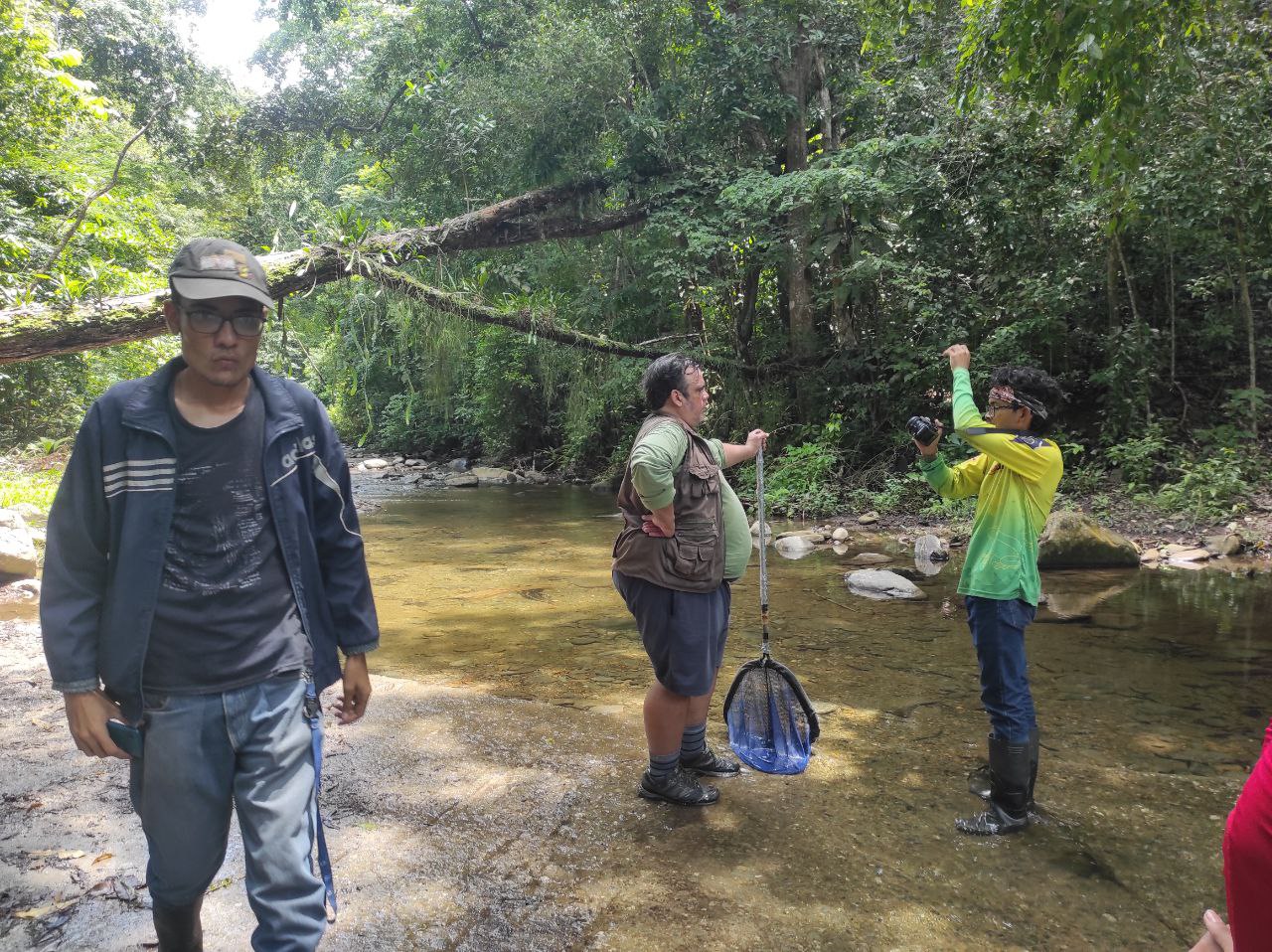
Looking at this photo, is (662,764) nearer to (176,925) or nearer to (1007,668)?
(1007,668)

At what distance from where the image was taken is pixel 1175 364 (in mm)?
12180

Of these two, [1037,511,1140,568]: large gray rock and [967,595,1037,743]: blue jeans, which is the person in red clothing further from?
[1037,511,1140,568]: large gray rock

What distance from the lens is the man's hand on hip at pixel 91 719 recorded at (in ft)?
6.31

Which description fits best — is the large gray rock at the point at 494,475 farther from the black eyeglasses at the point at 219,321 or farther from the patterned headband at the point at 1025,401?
the black eyeglasses at the point at 219,321

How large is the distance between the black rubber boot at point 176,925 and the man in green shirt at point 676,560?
1814mm

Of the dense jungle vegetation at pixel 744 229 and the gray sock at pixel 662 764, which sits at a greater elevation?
the dense jungle vegetation at pixel 744 229

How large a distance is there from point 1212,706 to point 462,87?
13779mm

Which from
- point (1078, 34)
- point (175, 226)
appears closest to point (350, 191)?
point (175, 226)

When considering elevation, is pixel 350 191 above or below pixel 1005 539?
above

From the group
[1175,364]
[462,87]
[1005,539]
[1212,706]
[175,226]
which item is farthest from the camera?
[175,226]

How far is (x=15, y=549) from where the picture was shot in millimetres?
7945

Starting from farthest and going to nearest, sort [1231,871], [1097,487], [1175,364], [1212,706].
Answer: [1175,364]
[1097,487]
[1212,706]
[1231,871]

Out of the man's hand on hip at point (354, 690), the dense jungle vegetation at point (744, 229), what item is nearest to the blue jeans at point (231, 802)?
the man's hand on hip at point (354, 690)

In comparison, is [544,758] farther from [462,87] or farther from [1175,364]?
[462,87]
